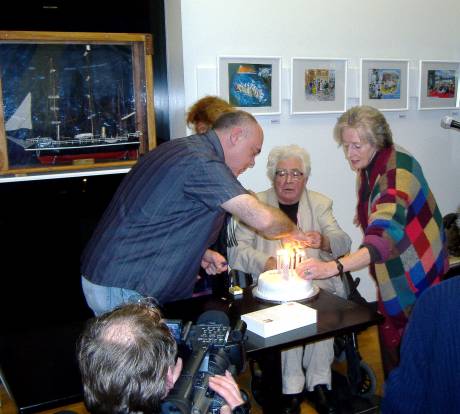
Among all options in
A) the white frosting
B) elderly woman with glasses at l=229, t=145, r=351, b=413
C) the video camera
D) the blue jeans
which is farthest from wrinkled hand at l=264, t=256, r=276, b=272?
the video camera

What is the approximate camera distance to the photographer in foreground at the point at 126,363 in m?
1.24

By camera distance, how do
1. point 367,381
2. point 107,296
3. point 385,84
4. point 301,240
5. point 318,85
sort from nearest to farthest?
point 107,296, point 301,240, point 367,381, point 318,85, point 385,84

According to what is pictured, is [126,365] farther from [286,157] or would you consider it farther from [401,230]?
[286,157]

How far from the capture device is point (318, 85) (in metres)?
3.86

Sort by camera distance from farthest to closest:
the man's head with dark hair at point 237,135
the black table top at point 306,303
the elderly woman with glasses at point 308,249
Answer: the elderly woman with glasses at point 308,249 < the man's head with dark hair at point 237,135 < the black table top at point 306,303

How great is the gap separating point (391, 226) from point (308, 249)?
891 millimetres

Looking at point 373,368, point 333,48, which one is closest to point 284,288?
point 373,368

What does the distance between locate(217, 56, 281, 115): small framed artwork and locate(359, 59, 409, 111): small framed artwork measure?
72 cm

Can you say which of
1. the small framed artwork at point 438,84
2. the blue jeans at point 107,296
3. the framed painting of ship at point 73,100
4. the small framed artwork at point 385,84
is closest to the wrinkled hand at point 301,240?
the blue jeans at point 107,296

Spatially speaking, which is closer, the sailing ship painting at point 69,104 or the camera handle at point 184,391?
the camera handle at point 184,391

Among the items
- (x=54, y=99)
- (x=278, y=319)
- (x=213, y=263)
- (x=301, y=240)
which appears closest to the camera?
(x=278, y=319)

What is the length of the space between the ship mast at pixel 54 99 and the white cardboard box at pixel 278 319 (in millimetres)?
1879

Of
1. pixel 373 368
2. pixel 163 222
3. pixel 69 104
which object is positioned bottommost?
pixel 373 368

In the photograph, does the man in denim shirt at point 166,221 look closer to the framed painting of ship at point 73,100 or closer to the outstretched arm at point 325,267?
the outstretched arm at point 325,267
